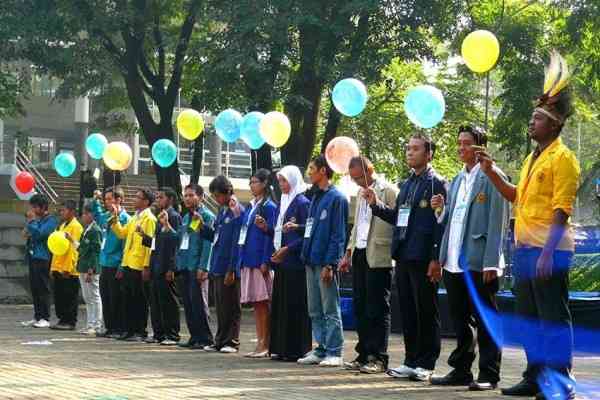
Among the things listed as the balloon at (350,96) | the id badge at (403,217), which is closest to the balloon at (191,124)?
the balloon at (350,96)

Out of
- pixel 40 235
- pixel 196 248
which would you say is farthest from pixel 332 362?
pixel 40 235

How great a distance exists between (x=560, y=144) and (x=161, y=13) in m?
18.0

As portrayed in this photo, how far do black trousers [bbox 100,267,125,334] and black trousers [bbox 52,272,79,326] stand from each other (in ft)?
4.86

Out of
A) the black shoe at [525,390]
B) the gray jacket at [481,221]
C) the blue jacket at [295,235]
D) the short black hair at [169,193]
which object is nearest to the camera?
the black shoe at [525,390]

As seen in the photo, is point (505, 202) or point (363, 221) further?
point (363, 221)

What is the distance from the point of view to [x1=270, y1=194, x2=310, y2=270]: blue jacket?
12.5 meters

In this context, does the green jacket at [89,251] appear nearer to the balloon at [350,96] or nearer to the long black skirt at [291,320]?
the long black skirt at [291,320]

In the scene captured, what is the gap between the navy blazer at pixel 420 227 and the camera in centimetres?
1038

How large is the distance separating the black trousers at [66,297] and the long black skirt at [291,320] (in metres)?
5.66

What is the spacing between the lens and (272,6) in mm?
21328

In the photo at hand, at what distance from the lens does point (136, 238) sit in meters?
15.5

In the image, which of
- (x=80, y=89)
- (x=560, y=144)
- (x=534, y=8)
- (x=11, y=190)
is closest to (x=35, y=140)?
(x=11, y=190)

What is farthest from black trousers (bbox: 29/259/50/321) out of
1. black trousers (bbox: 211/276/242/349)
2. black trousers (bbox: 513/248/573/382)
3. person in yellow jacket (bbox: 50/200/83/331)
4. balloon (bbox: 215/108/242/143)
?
black trousers (bbox: 513/248/573/382)

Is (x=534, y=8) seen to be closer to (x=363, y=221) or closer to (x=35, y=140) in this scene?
(x=363, y=221)
